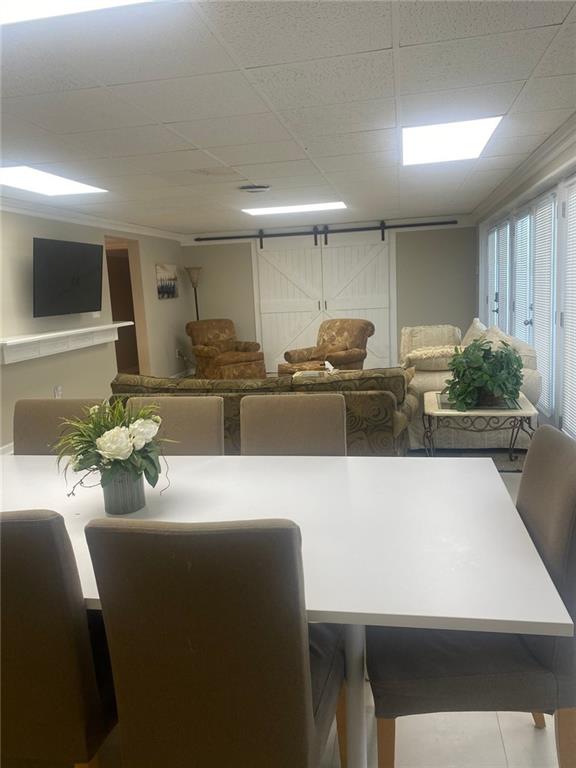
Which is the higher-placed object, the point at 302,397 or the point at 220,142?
the point at 220,142

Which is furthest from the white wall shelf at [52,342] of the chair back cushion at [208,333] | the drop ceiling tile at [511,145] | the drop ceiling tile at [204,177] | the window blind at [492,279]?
the window blind at [492,279]

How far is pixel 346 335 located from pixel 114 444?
6.25 metres

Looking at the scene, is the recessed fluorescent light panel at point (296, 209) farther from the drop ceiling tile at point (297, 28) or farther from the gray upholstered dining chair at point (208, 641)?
the gray upholstered dining chair at point (208, 641)

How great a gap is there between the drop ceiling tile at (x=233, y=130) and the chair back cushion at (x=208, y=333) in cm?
491

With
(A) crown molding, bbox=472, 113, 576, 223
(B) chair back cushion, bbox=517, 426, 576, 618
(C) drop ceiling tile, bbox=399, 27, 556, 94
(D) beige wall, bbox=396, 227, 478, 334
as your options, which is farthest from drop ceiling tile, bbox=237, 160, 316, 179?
(D) beige wall, bbox=396, 227, 478, 334

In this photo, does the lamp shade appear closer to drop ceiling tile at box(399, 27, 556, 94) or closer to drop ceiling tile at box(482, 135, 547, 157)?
drop ceiling tile at box(482, 135, 547, 157)

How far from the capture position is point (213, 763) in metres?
1.16

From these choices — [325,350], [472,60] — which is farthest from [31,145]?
[325,350]

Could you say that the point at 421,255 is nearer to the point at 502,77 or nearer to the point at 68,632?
the point at 502,77

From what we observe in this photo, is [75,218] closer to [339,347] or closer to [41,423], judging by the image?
[339,347]

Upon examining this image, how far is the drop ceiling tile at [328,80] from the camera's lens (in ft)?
7.26

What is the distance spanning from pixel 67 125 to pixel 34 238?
2.63 metres

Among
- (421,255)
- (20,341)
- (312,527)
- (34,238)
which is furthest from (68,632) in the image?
(421,255)

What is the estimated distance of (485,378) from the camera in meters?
3.40
